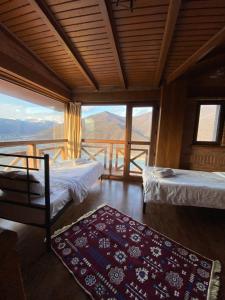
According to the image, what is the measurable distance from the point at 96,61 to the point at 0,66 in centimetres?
166

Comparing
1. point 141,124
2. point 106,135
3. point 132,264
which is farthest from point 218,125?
point 132,264

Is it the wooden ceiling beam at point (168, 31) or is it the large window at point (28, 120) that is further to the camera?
the large window at point (28, 120)

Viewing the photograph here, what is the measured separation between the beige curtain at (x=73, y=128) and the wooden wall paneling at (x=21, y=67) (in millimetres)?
774

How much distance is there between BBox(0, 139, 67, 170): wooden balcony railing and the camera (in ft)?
9.76

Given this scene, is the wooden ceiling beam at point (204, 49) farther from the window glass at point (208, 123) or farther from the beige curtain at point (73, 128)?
the beige curtain at point (73, 128)

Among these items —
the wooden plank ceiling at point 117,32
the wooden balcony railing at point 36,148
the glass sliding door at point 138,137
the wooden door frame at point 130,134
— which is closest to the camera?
the wooden plank ceiling at point 117,32

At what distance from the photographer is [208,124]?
3.55 metres

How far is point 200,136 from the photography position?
3592 millimetres

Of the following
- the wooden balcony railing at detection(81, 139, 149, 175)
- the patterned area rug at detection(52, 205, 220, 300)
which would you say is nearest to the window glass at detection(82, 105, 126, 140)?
the wooden balcony railing at detection(81, 139, 149, 175)

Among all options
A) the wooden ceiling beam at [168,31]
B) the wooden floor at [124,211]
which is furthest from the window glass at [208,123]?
the wooden floor at [124,211]

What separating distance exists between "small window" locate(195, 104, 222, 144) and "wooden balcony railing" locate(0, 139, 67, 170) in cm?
364

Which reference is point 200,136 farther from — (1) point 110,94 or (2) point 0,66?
(2) point 0,66

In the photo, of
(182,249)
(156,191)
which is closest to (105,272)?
(182,249)

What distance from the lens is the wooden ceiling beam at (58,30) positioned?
1787 millimetres
